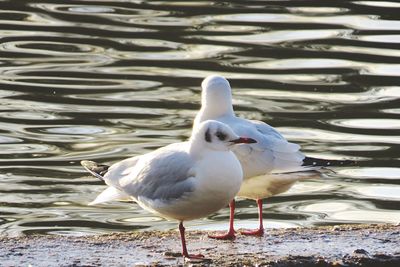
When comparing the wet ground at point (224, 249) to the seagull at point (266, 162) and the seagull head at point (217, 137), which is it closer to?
the seagull at point (266, 162)

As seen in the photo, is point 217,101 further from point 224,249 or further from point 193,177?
point 193,177

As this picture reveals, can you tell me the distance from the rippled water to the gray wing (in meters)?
2.13

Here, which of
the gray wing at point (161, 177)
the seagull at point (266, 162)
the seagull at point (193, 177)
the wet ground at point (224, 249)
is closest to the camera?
the wet ground at point (224, 249)

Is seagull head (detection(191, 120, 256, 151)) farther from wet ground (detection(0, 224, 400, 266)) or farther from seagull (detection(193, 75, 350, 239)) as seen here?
seagull (detection(193, 75, 350, 239))

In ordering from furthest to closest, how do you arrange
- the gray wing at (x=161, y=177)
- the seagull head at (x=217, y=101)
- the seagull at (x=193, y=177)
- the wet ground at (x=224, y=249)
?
the seagull head at (x=217, y=101)
the gray wing at (x=161, y=177)
the seagull at (x=193, y=177)
the wet ground at (x=224, y=249)

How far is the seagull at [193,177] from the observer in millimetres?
7621

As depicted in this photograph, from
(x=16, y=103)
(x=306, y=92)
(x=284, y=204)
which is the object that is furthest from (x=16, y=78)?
(x=284, y=204)

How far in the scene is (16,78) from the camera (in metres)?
14.8

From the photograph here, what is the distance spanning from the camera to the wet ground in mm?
7512

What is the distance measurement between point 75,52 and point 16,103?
2.28 m

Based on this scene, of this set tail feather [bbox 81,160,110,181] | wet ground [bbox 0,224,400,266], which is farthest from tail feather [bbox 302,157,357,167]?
tail feather [bbox 81,160,110,181]

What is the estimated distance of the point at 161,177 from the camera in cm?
790

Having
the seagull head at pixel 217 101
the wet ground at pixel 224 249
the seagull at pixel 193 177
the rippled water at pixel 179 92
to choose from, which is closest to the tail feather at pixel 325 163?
the wet ground at pixel 224 249

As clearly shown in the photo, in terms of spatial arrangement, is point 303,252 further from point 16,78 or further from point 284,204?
point 16,78
